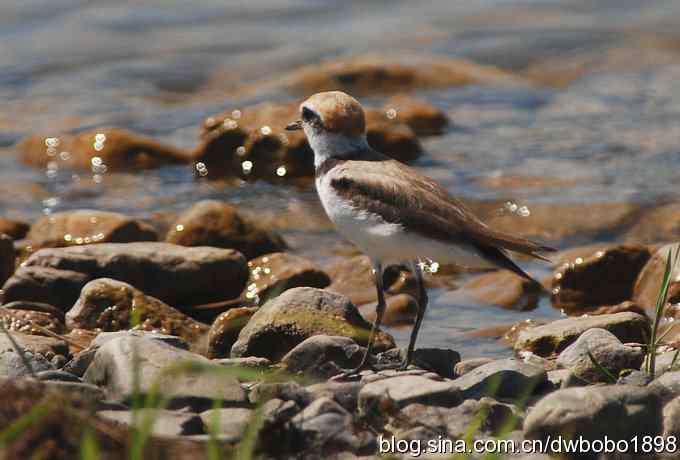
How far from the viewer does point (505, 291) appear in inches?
339

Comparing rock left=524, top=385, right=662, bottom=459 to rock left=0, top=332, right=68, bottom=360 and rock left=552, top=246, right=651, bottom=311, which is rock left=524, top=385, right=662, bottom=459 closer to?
rock left=0, top=332, right=68, bottom=360

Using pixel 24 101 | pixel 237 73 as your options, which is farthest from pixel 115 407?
pixel 237 73

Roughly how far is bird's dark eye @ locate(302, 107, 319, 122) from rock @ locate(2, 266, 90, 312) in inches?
82.8

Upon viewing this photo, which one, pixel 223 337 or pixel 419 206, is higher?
pixel 419 206

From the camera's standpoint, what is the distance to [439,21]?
19.0 metres

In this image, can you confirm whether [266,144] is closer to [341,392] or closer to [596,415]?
[341,392]

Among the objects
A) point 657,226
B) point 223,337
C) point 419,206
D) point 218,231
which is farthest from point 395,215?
point 657,226

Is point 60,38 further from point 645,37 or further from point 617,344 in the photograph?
point 617,344

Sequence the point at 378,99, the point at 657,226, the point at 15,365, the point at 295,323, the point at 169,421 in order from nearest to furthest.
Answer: the point at 169,421
the point at 15,365
the point at 295,323
the point at 657,226
the point at 378,99

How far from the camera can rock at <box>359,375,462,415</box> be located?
4.93 metres

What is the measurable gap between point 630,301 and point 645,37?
10.3 meters

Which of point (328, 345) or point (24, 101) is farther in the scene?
point (24, 101)

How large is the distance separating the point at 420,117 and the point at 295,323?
807cm

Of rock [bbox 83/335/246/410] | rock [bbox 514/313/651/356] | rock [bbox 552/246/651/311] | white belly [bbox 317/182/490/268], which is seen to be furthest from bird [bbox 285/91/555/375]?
rock [bbox 552/246/651/311]
